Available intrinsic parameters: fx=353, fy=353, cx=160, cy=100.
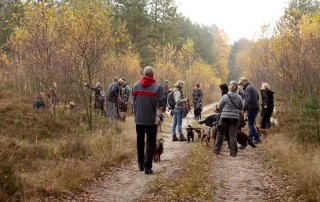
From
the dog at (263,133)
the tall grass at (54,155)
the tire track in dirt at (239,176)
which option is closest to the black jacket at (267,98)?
the dog at (263,133)

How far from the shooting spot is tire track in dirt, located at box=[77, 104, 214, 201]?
6105mm

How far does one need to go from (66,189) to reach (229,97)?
500 cm

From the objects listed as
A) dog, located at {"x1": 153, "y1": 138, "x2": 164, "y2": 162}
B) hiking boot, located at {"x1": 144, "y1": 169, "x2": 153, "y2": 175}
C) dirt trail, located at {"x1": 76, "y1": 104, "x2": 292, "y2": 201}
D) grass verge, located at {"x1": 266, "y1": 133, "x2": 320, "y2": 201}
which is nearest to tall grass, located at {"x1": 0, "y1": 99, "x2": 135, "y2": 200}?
dirt trail, located at {"x1": 76, "y1": 104, "x2": 292, "y2": 201}

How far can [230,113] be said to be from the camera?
934 cm

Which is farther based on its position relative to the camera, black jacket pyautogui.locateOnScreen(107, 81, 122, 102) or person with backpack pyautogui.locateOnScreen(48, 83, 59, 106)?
person with backpack pyautogui.locateOnScreen(48, 83, 59, 106)

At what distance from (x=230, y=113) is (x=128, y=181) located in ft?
11.9

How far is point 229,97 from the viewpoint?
9.37 meters

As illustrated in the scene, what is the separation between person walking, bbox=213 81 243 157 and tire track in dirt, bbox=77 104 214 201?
1.18m

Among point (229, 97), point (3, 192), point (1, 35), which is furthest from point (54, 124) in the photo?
point (1, 35)

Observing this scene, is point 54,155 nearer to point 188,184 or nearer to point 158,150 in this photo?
point 158,150

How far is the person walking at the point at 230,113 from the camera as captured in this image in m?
9.33

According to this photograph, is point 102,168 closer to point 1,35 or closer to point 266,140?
point 266,140

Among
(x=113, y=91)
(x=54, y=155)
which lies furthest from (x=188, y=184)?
(x=113, y=91)

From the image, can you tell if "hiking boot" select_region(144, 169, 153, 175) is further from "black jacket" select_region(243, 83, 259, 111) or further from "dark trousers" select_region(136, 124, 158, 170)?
"black jacket" select_region(243, 83, 259, 111)
